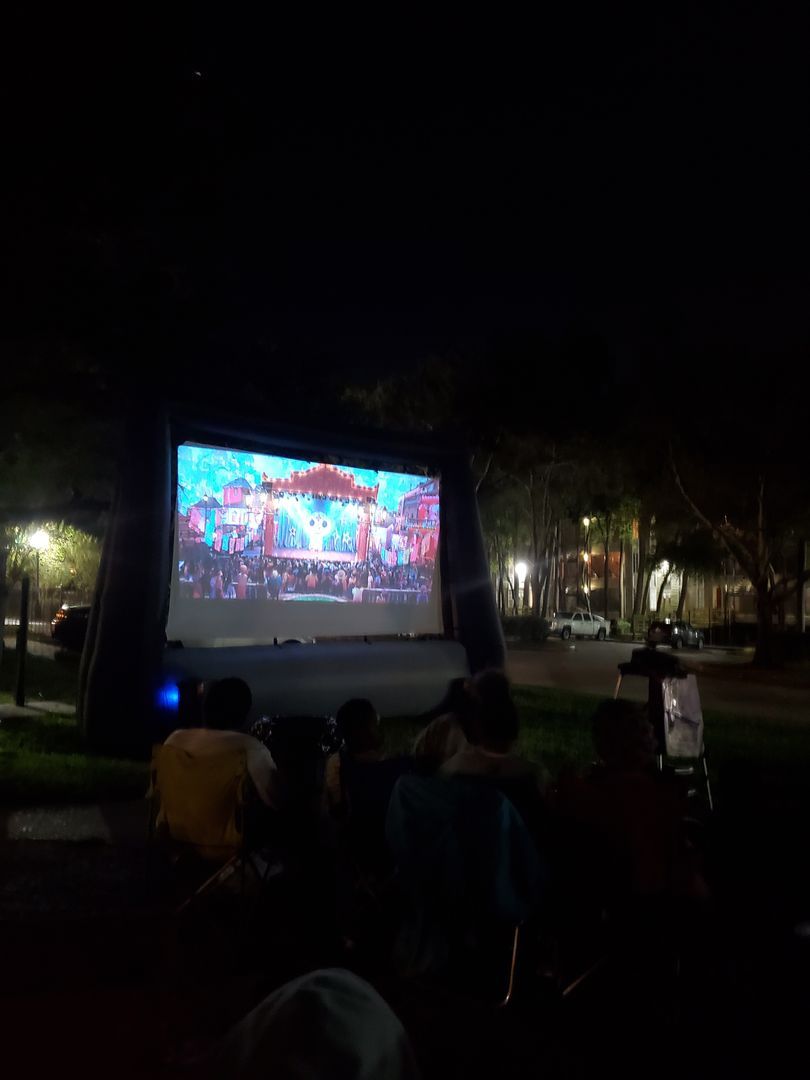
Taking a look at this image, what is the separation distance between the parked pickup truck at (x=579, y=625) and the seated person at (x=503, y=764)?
122 ft

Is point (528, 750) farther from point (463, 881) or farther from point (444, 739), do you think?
point (463, 881)

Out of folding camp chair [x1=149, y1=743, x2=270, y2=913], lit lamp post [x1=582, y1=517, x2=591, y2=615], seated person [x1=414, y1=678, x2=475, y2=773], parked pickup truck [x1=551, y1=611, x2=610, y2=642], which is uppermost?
lit lamp post [x1=582, y1=517, x2=591, y2=615]

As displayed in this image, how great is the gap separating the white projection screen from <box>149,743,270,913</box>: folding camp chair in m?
5.56

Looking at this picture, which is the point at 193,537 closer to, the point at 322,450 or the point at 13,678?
the point at 322,450

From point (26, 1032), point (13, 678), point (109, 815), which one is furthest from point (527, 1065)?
point (13, 678)

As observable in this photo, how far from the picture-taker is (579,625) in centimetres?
4166

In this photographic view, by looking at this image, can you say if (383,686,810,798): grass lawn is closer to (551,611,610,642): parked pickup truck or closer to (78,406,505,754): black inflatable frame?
(78,406,505,754): black inflatable frame

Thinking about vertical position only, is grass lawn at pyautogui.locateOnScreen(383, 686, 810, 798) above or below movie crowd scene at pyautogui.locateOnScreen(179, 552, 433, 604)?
below

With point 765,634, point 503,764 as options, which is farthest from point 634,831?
point 765,634

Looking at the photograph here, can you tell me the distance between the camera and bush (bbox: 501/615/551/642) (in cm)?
3666

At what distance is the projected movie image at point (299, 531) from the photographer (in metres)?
10.5

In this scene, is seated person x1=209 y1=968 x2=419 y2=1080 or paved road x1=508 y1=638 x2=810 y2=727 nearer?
seated person x1=209 y1=968 x2=419 y2=1080

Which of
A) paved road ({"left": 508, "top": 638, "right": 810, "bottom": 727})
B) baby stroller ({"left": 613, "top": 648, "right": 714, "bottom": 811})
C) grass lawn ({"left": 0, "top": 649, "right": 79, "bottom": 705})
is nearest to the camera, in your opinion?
baby stroller ({"left": 613, "top": 648, "right": 714, "bottom": 811})

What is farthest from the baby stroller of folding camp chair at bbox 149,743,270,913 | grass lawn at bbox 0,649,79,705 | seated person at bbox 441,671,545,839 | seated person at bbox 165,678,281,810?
grass lawn at bbox 0,649,79,705
